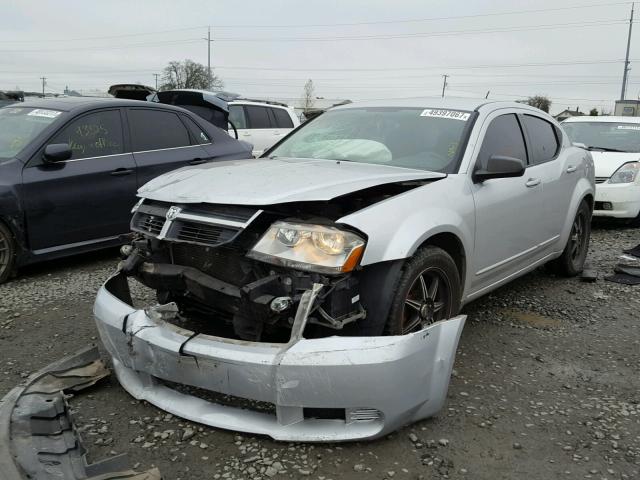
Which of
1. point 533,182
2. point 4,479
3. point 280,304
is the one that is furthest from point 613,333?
point 4,479

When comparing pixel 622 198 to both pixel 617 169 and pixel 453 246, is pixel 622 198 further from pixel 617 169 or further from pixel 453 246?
pixel 453 246

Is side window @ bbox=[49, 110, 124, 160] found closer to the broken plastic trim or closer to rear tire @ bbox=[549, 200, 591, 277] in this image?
the broken plastic trim

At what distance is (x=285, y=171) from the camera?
3.20m

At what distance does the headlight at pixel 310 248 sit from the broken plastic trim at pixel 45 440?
1.01m

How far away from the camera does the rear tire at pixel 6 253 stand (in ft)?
15.8

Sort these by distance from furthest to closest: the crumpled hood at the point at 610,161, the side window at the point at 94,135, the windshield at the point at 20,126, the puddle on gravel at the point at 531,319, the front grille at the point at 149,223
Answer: the crumpled hood at the point at 610,161 < the side window at the point at 94,135 < the windshield at the point at 20,126 < the puddle on gravel at the point at 531,319 < the front grille at the point at 149,223

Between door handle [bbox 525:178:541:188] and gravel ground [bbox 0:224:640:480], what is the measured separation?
102cm

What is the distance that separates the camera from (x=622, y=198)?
8.04 m

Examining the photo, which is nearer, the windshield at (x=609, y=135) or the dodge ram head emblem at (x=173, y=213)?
the dodge ram head emblem at (x=173, y=213)

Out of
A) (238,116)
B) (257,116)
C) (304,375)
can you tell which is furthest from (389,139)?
(257,116)

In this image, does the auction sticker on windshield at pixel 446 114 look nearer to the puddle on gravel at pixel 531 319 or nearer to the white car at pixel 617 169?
the puddle on gravel at pixel 531 319

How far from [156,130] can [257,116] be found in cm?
560

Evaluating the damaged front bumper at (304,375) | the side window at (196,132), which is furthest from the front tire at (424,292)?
the side window at (196,132)

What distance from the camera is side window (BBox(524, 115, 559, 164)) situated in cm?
459
